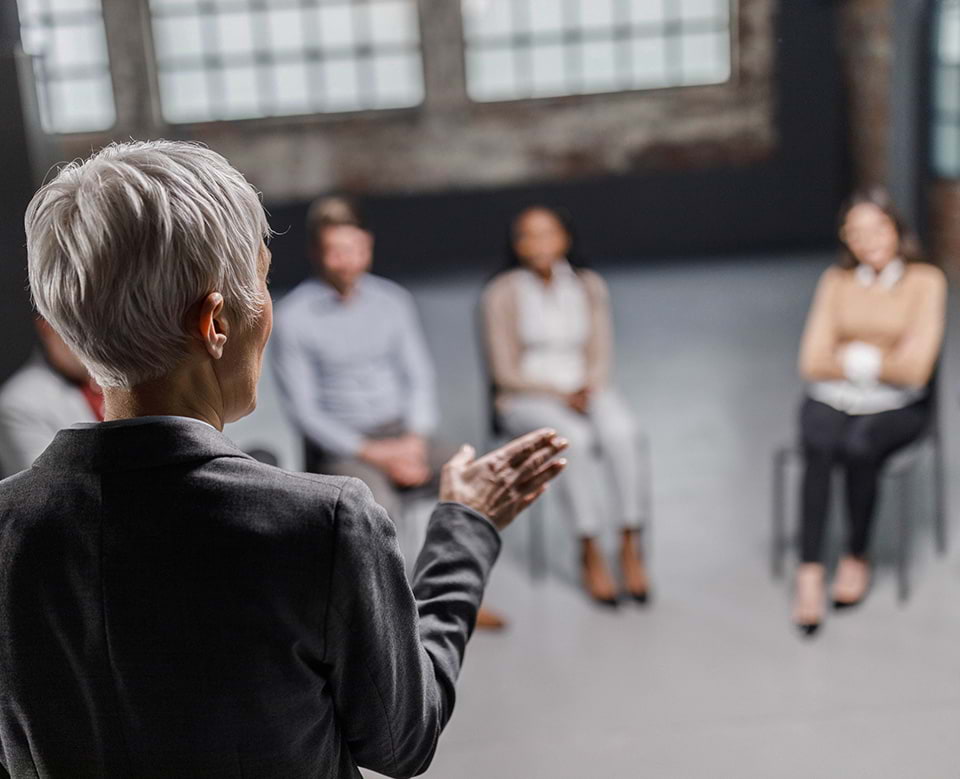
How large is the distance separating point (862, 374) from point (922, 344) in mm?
186

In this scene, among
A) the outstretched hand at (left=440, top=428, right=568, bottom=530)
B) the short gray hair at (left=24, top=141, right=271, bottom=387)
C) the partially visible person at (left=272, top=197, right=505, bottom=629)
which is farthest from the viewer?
the partially visible person at (left=272, top=197, right=505, bottom=629)

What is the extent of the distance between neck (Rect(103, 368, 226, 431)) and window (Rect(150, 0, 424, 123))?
9.11m

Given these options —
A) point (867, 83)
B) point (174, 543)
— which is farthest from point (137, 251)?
point (867, 83)

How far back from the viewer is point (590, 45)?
9844 millimetres

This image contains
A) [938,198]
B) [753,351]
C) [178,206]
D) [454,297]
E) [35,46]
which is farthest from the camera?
[454,297]

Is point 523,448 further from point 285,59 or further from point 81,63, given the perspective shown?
point 81,63

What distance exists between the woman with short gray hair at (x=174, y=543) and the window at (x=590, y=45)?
9118mm

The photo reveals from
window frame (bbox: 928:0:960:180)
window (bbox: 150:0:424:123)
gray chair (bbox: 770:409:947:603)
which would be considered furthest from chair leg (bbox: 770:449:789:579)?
window (bbox: 150:0:424:123)

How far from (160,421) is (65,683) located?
23cm

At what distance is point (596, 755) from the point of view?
2664mm

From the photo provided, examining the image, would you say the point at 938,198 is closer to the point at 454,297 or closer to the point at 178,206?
the point at 454,297

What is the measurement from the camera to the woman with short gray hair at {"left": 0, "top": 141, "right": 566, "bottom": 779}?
3.01ft

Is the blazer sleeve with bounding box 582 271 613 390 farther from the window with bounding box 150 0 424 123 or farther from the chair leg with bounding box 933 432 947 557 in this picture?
the window with bounding box 150 0 424 123

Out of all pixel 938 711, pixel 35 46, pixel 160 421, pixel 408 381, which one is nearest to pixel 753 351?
pixel 408 381
